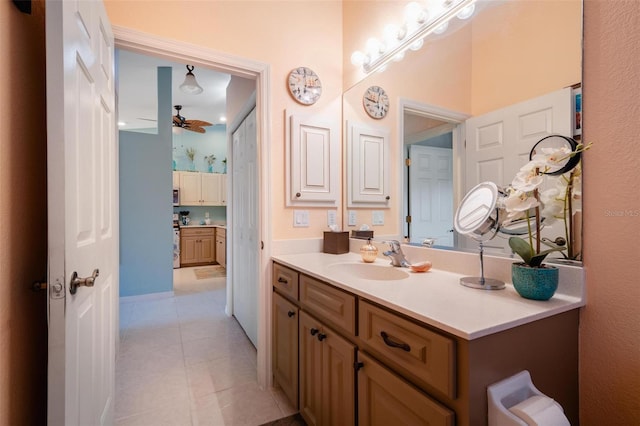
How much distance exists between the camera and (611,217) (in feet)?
2.95

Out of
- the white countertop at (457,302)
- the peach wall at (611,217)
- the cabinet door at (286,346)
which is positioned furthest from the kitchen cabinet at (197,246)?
the peach wall at (611,217)

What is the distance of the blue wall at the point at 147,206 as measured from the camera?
3.54 metres

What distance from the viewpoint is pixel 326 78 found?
2102mm

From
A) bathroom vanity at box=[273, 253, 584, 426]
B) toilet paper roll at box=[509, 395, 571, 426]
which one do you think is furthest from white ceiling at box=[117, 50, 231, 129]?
toilet paper roll at box=[509, 395, 571, 426]

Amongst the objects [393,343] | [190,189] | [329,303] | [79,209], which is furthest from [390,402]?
[190,189]

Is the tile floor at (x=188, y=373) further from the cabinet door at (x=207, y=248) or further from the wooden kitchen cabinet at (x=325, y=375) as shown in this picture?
the cabinet door at (x=207, y=248)

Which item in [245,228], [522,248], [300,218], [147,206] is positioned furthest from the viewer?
[147,206]

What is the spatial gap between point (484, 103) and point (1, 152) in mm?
1698

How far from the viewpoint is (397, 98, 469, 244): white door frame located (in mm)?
1415

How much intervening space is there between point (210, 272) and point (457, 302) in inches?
203

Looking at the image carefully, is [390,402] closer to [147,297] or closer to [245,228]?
[245,228]

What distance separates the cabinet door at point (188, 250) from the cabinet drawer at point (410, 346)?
5511 millimetres

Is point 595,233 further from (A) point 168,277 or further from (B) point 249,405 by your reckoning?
(A) point 168,277

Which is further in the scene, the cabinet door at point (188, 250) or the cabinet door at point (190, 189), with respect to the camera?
the cabinet door at point (190, 189)
